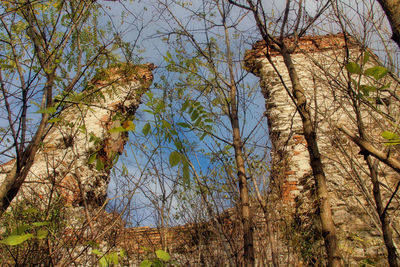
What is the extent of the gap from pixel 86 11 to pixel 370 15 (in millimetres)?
2509

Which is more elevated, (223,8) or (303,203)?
(223,8)

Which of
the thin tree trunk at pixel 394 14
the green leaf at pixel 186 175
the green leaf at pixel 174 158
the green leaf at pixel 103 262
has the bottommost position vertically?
the green leaf at pixel 103 262

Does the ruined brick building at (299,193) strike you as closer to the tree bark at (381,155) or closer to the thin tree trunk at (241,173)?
the thin tree trunk at (241,173)

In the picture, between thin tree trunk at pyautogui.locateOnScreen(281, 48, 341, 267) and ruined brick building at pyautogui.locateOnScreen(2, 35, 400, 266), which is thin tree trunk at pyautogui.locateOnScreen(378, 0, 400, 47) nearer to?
thin tree trunk at pyautogui.locateOnScreen(281, 48, 341, 267)

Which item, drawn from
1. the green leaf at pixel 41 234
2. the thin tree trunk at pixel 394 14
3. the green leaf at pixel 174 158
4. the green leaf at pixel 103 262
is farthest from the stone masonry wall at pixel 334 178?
the green leaf at pixel 41 234

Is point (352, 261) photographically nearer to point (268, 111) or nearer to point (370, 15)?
point (370, 15)

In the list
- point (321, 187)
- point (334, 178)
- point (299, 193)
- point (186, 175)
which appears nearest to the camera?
point (186, 175)

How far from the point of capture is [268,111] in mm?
5621

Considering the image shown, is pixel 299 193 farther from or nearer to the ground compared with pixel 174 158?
farther from the ground

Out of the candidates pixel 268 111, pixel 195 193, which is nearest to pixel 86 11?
pixel 195 193

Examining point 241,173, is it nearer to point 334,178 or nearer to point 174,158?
point 174,158

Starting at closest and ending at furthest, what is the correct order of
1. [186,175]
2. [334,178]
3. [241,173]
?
[186,175], [241,173], [334,178]

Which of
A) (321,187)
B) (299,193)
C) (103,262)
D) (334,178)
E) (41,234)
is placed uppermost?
(334,178)

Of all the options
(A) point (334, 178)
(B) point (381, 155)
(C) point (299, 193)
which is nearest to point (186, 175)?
(B) point (381, 155)
